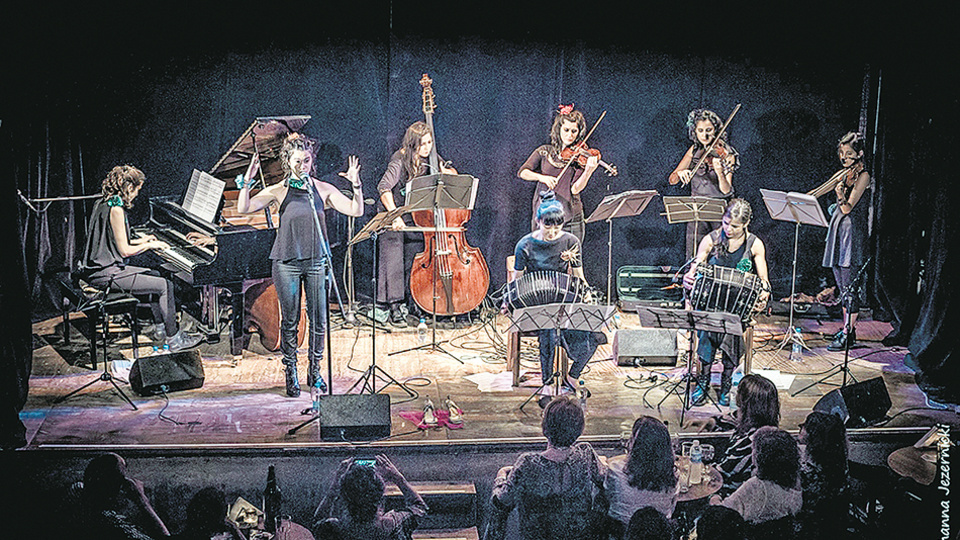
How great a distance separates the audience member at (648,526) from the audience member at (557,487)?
12.3 inches

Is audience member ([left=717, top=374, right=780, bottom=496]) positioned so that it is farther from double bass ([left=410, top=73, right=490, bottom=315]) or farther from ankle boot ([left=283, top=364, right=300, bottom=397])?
double bass ([left=410, top=73, right=490, bottom=315])

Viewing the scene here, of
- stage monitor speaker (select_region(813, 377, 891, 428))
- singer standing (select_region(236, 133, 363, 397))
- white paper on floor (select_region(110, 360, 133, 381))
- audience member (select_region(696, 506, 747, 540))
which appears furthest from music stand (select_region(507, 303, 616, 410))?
white paper on floor (select_region(110, 360, 133, 381))

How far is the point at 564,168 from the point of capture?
9.24 m

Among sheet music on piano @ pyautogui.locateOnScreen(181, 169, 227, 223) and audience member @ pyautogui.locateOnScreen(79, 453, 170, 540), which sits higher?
sheet music on piano @ pyautogui.locateOnScreen(181, 169, 227, 223)

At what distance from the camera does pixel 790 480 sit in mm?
5121

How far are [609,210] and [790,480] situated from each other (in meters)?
3.29

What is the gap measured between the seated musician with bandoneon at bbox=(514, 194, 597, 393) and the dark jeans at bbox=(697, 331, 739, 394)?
0.83m

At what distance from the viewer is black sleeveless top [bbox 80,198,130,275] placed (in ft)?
26.0

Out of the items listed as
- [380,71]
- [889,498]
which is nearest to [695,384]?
[889,498]

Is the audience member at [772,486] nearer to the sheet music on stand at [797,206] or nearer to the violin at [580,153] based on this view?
the sheet music on stand at [797,206]

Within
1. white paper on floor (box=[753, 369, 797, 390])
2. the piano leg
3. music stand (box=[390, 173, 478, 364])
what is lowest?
white paper on floor (box=[753, 369, 797, 390])

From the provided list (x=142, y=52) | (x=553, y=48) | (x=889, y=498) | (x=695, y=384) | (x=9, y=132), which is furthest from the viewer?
(x=553, y=48)

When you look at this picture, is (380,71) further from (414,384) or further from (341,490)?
(341,490)

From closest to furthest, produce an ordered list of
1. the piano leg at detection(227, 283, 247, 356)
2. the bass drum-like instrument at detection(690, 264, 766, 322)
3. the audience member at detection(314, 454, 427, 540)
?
the audience member at detection(314, 454, 427, 540)
the bass drum-like instrument at detection(690, 264, 766, 322)
the piano leg at detection(227, 283, 247, 356)
